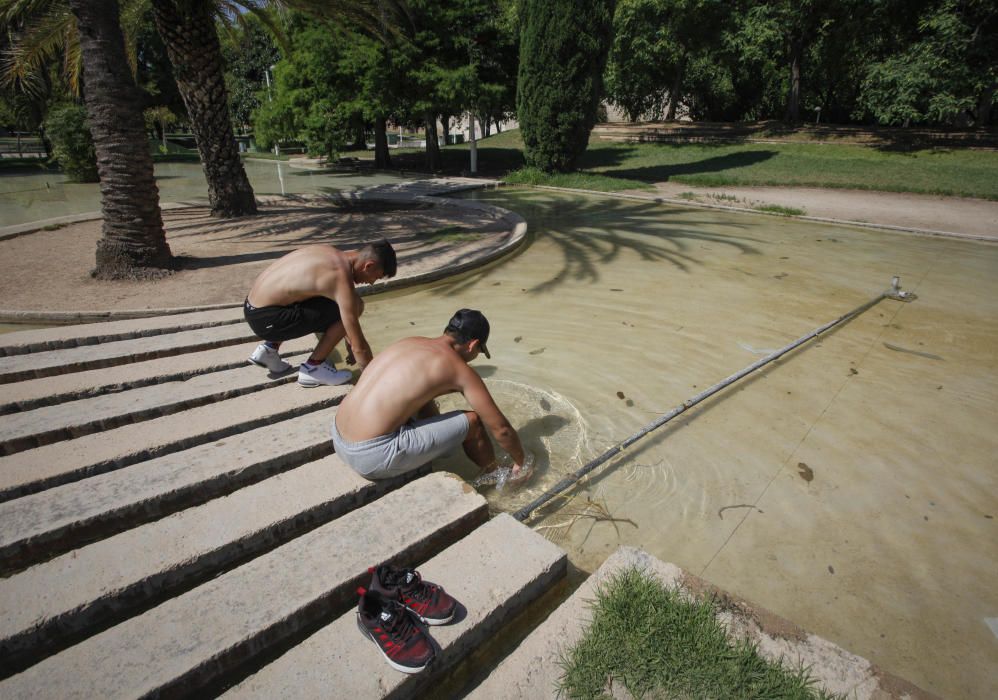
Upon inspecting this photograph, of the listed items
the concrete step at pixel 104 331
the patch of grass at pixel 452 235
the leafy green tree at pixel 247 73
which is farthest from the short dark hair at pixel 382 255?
the leafy green tree at pixel 247 73

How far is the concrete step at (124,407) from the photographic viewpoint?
342 cm

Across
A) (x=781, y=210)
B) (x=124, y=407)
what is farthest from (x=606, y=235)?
(x=124, y=407)

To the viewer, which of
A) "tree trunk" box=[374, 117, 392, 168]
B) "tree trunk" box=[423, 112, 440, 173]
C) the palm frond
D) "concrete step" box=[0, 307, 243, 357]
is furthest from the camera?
"tree trunk" box=[423, 112, 440, 173]

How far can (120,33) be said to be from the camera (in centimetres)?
675

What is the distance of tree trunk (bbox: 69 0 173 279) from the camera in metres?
6.57

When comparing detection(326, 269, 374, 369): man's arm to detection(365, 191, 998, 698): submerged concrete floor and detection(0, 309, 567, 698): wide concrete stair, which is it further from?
detection(365, 191, 998, 698): submerged concrete floor

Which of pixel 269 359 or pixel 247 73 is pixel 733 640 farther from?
pixel 247 73

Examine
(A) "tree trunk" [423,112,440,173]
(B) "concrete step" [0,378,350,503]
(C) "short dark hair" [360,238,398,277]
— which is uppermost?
(A) "tree trunk" [423,112,440,173]

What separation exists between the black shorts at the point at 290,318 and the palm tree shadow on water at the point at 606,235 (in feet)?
9.68

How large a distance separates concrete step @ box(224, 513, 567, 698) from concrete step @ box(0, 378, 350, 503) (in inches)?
73.4

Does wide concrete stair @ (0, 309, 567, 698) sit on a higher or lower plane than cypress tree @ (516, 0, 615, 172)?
lower

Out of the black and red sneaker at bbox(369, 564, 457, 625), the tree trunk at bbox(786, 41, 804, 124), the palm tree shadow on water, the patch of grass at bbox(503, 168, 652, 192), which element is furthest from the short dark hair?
the tree trunk at bbox(786, 41, 804, 124)

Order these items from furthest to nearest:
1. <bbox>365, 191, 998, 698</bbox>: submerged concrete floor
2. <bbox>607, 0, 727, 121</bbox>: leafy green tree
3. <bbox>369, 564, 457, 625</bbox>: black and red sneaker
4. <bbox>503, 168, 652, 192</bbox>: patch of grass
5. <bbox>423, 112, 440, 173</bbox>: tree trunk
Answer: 1. <bbox>607, 0, 727, 121</bbox>: leafy green tree
2. <bbox>423, 112, 440, 173</bbox>: tree trunk
3. <bbox>503, 168, 652, 192</bbox>: patch of grass
4. <bbox>365, 191, 998, 698</bbox>: submerged concrete floor
5. <bbox>369, 564, 457, 625</bbox>: black and red sneaker

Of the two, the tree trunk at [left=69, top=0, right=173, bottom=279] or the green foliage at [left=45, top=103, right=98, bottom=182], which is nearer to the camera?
the tree trunk at [left=69, top=0, right=173, bottom=279]
